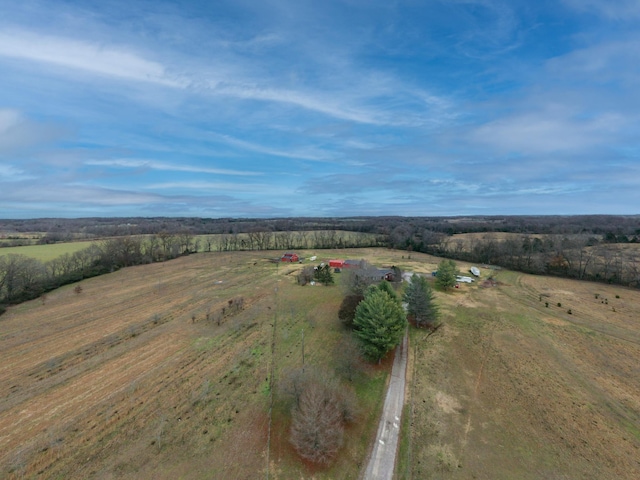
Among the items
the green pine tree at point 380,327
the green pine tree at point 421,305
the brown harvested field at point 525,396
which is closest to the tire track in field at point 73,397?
the green pine tree at point 380,327

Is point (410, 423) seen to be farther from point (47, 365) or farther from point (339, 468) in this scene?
point (47, 365)

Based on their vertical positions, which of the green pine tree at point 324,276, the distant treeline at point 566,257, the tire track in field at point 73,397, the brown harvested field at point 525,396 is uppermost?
the distant treeline at point 566,257

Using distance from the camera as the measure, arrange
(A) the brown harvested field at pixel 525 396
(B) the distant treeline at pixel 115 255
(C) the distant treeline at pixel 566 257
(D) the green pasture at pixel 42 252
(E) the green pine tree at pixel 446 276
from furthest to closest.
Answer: (D) the green pasture at pixel 42 252 → (C) the distant treeline at pixel 566 257 → (E) the green pine tree at pixel 446 276 → (B) the distant treeline at pixel 115 255 → (A) the brown harvested field at pixel 525 396

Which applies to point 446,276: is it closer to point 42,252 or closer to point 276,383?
point 276,383

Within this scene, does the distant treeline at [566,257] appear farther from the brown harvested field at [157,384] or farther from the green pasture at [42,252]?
the green pasture at [42,252]

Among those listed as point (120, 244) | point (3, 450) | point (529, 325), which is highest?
point (120, 244)

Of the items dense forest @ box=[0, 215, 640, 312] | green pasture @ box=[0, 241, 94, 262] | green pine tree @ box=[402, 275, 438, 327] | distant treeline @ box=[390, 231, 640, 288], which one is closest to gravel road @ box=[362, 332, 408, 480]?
green pine tree @ box=[402, 275, 438, 327]

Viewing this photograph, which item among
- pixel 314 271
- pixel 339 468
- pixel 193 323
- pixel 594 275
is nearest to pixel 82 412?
pixel 193 323
